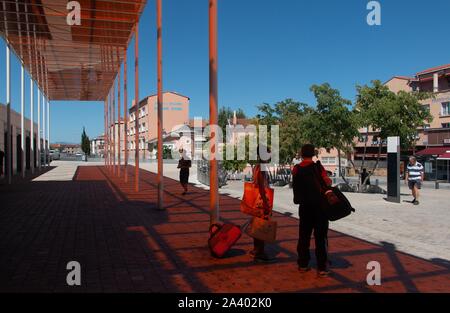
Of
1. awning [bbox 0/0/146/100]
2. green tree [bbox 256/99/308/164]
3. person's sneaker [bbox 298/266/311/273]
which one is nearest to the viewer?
person's sneaker [bbox 298/266/311/273]

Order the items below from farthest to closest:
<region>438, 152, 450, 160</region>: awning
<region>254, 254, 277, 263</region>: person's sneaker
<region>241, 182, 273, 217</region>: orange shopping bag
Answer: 1. <region>438, 152, 450, 160</region>: awning
2. <region>254, 254, 277, 263</region>: person's sneaker
3. <region>241, 182, 273, 217</region>: orange shopping bag

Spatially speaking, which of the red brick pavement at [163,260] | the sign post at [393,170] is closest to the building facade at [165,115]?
the sign post at [393,170]

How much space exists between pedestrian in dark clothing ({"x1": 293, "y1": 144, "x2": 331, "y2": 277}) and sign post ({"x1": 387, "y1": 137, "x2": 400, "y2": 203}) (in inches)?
435

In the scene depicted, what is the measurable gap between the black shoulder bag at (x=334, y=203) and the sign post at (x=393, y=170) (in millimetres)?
11054

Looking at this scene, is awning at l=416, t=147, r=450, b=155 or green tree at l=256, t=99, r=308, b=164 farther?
awning at l=416, t=147, r=450, b=155

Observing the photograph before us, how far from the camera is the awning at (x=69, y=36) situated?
606 inches

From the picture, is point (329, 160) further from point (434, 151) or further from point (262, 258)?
point (262, 258)

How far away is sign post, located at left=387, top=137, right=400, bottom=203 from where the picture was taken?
51.7 ft

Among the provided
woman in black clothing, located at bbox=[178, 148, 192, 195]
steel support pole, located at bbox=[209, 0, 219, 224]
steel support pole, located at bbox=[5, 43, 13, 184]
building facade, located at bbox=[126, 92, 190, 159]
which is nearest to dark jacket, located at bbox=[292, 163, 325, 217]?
steel support pole, located at bbox=[209, 0, 219, 224]

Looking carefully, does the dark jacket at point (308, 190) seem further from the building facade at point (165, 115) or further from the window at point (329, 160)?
the building facade at point (165, 115)

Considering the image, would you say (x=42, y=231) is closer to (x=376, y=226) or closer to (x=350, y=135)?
(x=376, y=226)

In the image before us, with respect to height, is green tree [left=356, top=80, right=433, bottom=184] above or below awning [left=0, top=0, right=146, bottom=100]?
below

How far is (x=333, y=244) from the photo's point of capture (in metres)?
7.73

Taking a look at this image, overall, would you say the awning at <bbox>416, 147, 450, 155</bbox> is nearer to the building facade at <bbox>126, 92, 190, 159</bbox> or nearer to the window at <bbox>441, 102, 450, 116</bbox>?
the window at <bbox>441, 102, 450, 116</bbox>
